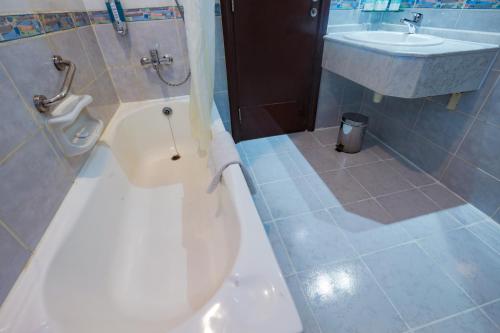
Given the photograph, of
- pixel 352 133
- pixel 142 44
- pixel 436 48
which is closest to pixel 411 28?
pixel 436 48

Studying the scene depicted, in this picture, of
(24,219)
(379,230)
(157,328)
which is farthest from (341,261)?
(24,219)

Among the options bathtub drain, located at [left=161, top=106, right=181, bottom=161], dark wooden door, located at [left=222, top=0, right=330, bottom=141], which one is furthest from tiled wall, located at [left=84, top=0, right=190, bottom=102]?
dark wooden door, located at [left=222, top=0, right=330, bottom=141]

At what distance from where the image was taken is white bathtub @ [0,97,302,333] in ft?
1.88

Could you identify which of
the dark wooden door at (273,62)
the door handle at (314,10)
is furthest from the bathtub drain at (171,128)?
the door handle at (314,10)

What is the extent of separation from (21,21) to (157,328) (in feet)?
4.02

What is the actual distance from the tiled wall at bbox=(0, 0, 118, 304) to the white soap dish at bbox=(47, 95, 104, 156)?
36 millimetres

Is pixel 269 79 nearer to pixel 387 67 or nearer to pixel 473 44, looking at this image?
pixel 387 67

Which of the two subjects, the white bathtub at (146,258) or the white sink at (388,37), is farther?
the white sink at (388,37)

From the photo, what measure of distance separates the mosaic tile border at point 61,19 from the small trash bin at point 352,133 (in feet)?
4.15

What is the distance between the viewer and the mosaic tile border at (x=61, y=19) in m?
0.79

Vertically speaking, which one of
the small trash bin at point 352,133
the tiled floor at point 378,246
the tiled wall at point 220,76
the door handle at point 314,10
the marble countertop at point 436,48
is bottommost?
the tiled floor at point 378,246

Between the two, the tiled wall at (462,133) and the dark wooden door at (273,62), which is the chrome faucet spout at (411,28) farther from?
the dark wooden door at (273,62)

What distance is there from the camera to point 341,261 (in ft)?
3.83

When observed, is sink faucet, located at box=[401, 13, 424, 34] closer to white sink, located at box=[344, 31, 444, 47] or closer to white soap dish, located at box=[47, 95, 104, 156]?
white sink, located at box=[344, 31, 444, 47]
